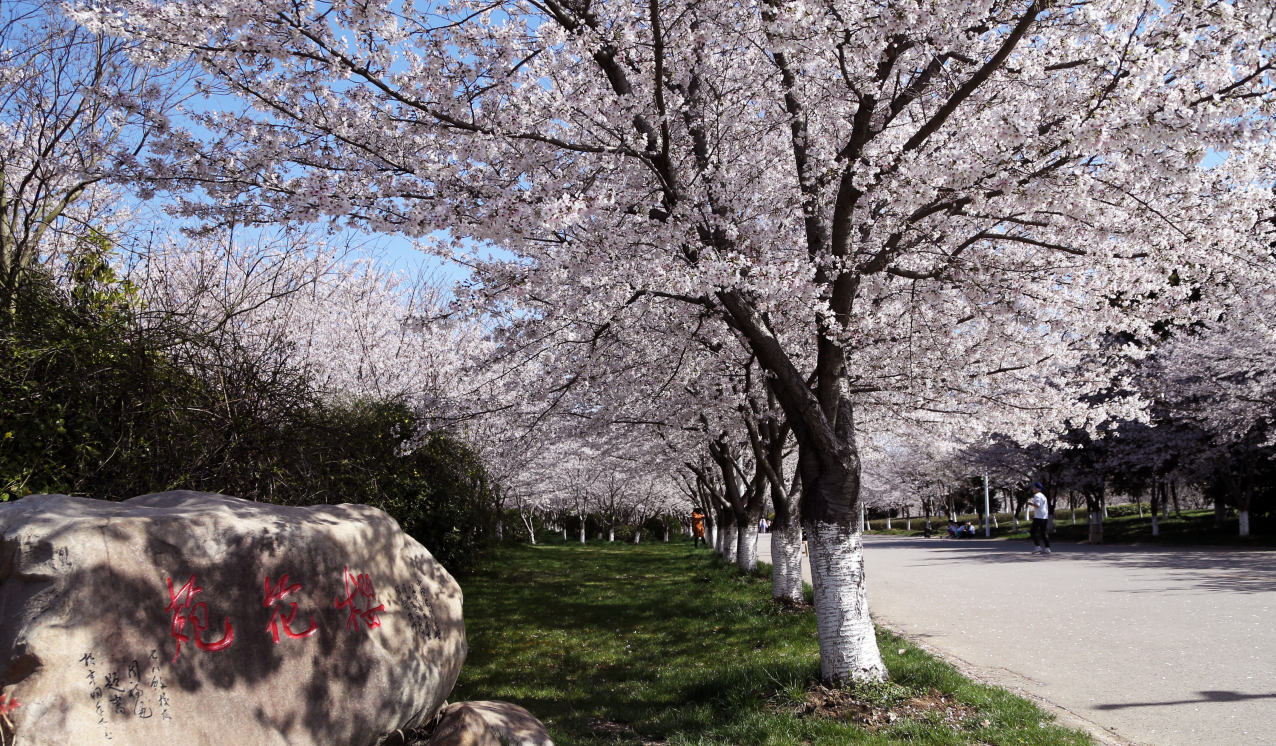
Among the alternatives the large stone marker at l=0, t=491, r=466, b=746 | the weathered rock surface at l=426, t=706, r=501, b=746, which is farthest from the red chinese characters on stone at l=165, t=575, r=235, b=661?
the weathered rock surface at l=426, t=706, r=501, b=746

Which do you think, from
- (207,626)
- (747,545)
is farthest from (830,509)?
(747,545)

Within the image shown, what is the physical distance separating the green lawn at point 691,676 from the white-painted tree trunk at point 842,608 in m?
0.24

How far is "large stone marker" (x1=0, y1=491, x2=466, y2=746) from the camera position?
3.27 meters

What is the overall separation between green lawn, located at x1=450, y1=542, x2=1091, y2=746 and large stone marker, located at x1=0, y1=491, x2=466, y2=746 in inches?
75.8

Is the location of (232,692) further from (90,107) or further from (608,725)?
(90,107)

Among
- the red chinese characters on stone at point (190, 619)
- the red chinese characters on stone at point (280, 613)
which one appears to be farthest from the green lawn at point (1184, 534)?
the red chinese characters on stone at point (190, 619)

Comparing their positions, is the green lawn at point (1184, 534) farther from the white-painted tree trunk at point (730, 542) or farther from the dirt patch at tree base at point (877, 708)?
the dirt patch at tree base at point (877, 708)

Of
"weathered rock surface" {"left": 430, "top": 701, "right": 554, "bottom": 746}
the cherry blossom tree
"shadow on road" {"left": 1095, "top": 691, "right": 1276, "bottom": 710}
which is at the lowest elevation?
"shadow on road" {"left": 1095, "top": 691, "right": 1276, "bottom": 710}

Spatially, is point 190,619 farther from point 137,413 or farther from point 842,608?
point 842,608

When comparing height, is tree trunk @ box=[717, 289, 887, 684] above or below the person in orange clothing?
above

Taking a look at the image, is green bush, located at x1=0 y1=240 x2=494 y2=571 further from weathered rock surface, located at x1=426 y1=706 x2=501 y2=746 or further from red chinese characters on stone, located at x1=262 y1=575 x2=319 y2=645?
weathered rock surface, located at x1=426 y1=706 x2=501 y2=746

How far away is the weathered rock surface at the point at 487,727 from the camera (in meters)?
4.48

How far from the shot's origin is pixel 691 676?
24.9 feet

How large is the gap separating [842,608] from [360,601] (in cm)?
401
